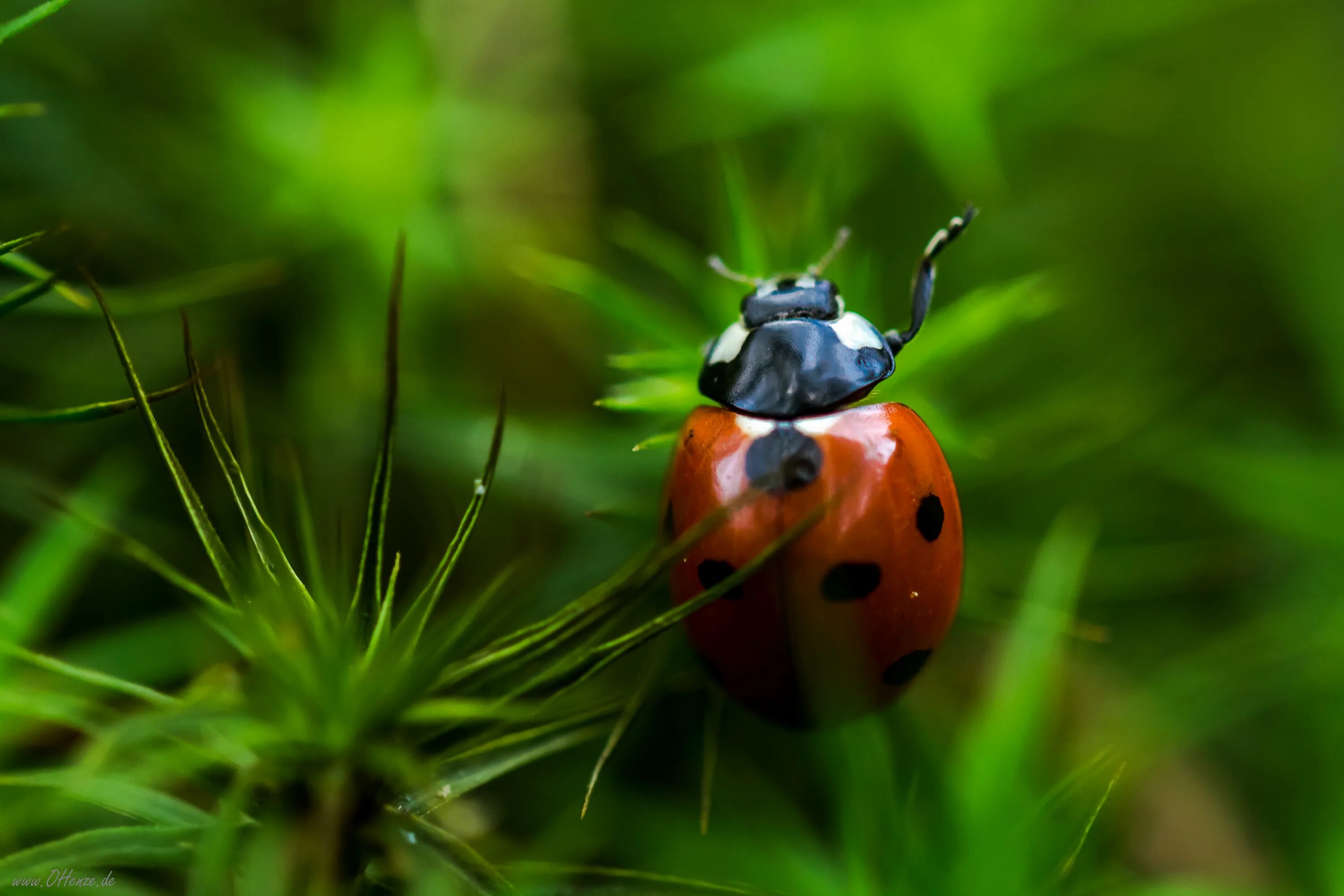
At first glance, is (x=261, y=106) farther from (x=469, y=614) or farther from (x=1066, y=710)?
(x=1066, y=710)

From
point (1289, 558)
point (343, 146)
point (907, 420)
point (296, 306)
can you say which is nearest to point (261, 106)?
point (343, 146)

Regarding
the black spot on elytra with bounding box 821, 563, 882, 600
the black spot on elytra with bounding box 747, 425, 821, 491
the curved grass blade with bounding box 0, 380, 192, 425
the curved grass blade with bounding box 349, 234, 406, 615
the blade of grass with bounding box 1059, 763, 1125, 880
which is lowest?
the blade of grass with bounding box 1059, 763, 1125, 880

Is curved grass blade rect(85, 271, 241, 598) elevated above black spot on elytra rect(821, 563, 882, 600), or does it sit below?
below

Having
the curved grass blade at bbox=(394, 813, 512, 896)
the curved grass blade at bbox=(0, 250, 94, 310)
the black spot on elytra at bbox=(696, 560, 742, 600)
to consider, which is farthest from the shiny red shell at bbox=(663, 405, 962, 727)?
the curved grass blade at bbox=(0, 250, 94, 310)

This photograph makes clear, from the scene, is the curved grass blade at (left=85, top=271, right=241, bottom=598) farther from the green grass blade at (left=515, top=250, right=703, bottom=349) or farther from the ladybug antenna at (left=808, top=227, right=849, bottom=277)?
the ladybug antenna at (left=808, top=227, right=849, bottom=277)

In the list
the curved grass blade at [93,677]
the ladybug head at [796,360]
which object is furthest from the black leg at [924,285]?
the curved grass blade at [93,677]

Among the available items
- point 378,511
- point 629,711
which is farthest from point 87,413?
point 629,711

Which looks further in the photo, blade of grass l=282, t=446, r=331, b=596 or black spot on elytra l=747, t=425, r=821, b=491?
black spot on elytra l=747, t=425, r=821, b=491

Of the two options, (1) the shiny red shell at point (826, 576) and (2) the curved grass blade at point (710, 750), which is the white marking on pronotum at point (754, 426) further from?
(2) the curved grass blade at point (710, 750)
